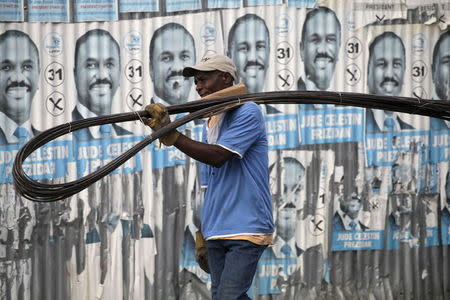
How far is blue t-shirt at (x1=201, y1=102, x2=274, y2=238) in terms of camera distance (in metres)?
4.20

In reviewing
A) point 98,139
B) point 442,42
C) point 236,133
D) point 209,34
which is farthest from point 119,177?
point 442,42

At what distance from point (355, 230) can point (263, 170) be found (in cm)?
236

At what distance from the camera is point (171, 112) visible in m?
4.17

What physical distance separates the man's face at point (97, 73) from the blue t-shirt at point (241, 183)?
6.08ft

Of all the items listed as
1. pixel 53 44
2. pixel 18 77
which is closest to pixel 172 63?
pixel 53 44

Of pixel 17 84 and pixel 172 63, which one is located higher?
pixel 172 63

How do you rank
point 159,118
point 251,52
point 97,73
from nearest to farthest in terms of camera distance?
point 159,118
point 97,73
point 251,52

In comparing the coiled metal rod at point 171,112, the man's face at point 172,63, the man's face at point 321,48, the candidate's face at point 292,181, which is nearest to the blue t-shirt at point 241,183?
the coiled metal rod at point 171,112

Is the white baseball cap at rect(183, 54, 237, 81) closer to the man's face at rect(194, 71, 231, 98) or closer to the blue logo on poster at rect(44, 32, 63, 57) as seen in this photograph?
the man's face at rect(194, 71, 231, 98)

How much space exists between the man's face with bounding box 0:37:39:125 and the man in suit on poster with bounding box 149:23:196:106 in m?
0.86

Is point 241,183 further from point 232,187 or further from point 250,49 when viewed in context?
point 250,49

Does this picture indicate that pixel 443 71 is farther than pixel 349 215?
Yes

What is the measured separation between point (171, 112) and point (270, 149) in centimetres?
222

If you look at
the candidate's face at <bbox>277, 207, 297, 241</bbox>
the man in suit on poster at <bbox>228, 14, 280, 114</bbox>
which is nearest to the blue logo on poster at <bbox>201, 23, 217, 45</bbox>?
the man in suit on poster at <bbox>228, 14, 280, 114</bbox>
